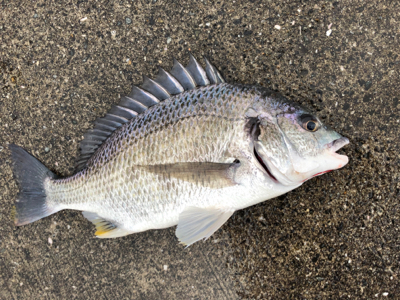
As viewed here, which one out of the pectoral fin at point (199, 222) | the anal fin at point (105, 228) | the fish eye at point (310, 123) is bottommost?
the anal fin at point (105, 228)

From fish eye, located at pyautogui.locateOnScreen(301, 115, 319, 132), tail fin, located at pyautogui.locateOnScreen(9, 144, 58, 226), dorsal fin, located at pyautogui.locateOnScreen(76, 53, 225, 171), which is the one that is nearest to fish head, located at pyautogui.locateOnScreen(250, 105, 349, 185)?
fish eye, located at pyautogui.locateOnScreen(301, 115, 319, 132)

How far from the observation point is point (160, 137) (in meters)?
1.84

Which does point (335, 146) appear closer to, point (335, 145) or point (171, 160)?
point (335, 145)

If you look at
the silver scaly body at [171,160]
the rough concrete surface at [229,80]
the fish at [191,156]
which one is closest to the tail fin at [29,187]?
the fish at [191,156]

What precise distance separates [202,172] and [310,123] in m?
0.75

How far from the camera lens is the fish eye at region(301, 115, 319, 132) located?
161cm

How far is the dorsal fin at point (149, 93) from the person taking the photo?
1.98m

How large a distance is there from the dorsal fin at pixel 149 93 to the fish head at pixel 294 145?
57cm

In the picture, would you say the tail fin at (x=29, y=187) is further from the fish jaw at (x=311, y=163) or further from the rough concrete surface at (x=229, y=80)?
the fish jaw at (x=311, y=163)

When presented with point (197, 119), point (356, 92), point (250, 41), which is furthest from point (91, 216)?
point (356, 92)

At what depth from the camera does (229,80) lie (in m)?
2.22

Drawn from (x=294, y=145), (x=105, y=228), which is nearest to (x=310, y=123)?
(x=294, y=145)

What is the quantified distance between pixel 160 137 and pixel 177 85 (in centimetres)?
45

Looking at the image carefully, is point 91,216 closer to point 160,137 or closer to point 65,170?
point 65,170
